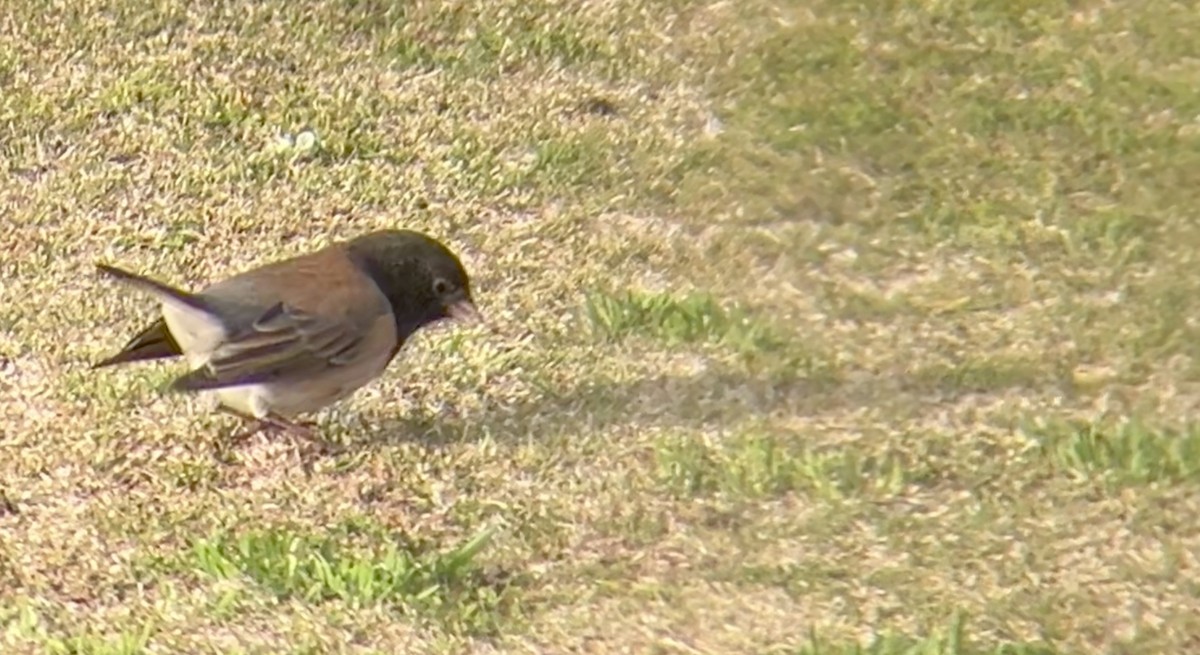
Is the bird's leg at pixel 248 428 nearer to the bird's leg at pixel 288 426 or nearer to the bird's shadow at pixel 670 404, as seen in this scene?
the bird's leg at pixel 288 426

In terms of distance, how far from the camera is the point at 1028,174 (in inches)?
261

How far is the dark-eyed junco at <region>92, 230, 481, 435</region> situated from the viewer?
5004 mm

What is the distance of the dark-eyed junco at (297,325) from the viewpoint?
5004mm

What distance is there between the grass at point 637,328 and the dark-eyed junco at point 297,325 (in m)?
0.20

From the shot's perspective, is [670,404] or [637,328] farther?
[637,328]

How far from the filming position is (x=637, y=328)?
577 cm

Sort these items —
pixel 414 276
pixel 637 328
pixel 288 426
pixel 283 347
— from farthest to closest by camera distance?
1. pixel 637 328
2. pixel 414 276
3. pixel 288 426
4. pixel 283 347

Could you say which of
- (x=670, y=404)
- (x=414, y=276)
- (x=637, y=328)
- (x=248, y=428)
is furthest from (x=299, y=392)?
(x=637, y=328)

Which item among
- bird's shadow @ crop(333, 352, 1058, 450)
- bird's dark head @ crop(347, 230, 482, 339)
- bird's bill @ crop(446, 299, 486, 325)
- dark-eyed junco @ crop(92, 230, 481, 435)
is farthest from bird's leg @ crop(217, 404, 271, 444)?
bird's bill @ crop(446, 299, 486, 325)

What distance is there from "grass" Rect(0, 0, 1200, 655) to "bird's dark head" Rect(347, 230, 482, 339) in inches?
8.9

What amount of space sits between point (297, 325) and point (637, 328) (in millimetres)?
1137

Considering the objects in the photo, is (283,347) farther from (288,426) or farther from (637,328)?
(637,328)

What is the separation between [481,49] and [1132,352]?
323 centimetres

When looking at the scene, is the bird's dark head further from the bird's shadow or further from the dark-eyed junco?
the bird's shadow
